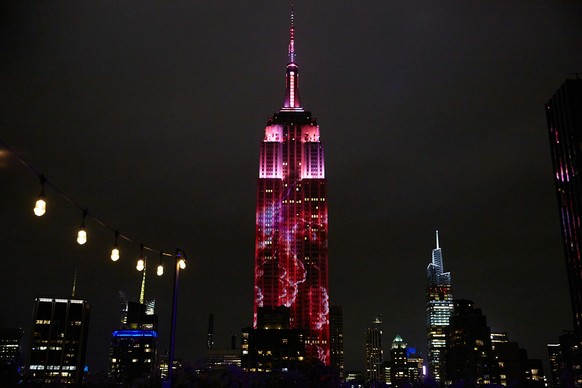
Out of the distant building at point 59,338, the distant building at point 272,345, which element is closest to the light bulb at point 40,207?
the distant building at point 59,338

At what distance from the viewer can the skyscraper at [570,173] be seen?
358 feet

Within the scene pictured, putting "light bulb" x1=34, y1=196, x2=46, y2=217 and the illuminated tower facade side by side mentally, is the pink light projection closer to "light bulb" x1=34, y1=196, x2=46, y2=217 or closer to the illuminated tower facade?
the illuminated tower facade

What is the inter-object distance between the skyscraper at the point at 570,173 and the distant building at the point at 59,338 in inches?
4577

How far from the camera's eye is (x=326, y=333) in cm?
17150

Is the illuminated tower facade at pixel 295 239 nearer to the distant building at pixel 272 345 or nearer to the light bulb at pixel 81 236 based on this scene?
the distant building at pixel 272 345

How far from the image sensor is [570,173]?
114188 mm

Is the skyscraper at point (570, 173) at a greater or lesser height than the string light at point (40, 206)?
greater

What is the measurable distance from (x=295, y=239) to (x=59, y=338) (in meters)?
73.2

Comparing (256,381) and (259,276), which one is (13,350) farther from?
(256,381)

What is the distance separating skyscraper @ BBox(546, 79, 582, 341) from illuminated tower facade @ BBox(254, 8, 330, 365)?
252ft

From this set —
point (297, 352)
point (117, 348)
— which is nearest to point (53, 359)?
point (117, 348)

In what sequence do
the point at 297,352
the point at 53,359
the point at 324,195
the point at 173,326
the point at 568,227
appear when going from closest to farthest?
1. the point at 173,326
2. the point at 568,227
3. the point at 53,359
4. the point at 297,352
5. the point at 324,195

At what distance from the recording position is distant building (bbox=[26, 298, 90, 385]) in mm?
147875

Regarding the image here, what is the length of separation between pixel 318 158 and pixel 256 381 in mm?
164053
